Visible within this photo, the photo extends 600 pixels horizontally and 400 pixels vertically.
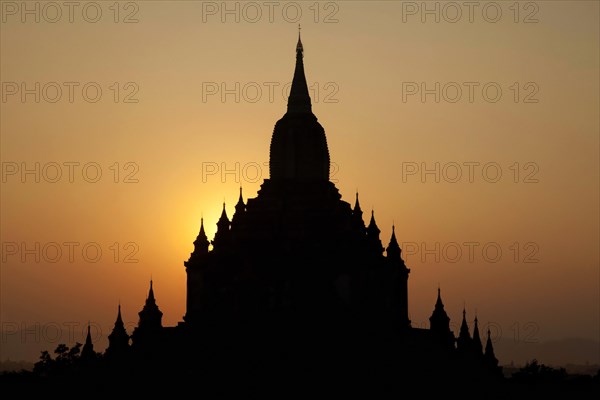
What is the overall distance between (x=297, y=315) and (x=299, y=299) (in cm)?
457

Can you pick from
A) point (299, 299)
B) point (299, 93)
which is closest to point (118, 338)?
point (299, 299)

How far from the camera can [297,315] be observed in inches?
4547

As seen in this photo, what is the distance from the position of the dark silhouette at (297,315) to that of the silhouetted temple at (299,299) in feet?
0.30

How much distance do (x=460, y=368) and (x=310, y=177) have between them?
19568mm

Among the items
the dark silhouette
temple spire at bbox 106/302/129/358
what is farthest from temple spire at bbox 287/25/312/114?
temple spire at bbox 106/302/129/358

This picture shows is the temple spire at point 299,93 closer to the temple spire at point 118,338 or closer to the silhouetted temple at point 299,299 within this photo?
the silhouetted temple at point 299,299

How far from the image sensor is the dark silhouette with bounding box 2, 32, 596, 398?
4279 inches

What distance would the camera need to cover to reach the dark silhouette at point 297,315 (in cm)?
10869

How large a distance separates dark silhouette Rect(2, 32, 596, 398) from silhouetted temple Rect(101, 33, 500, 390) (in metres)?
0.09

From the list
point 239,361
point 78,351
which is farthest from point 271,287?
point 78,351

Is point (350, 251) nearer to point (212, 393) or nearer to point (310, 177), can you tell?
point (310, 177)

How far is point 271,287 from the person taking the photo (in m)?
120

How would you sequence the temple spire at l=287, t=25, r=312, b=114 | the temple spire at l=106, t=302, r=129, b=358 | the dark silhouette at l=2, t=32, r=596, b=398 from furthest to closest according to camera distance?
the temple spire at l=287, t=25, r=312, b=114
the temple spire at l=106, t=302, r=129, b=358
the dark silhouette at l=2, t=32, r=596, b=398

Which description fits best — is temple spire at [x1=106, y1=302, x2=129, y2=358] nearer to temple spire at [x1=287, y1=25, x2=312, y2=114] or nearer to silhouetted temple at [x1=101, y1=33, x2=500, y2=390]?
silhouetted temple at [x1=101, y1=33, x2=500, y2=390]
